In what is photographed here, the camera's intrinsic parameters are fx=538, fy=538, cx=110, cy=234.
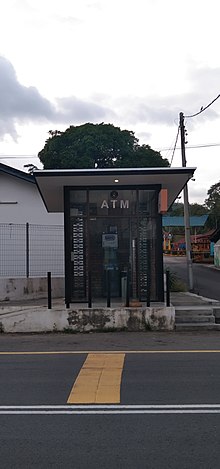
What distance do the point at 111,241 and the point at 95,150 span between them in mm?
33005

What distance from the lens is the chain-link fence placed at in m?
18.9

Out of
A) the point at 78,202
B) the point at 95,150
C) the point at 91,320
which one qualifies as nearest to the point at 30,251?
the point at 78,202

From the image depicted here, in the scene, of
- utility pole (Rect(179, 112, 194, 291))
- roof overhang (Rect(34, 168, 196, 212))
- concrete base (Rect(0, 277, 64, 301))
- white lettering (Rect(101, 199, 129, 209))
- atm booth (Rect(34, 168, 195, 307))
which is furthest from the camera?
utility pole (Rect(179, 112, 194, 291))

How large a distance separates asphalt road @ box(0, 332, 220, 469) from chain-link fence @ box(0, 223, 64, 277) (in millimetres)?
8953

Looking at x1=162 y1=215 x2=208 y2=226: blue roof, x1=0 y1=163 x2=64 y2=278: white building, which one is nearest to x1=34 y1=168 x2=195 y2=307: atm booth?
x1=0 y1=163 x2=64 y2=278: white building

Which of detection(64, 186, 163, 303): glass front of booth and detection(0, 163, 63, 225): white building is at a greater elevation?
detection(0, 163, 63, 225): white building

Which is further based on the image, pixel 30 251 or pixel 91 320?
pixel 30 251

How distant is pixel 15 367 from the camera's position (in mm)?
8773

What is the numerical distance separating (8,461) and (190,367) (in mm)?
4404

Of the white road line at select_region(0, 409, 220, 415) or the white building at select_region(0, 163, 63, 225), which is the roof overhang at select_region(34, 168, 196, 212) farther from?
the white road line at select_region(0, 409, 220, 415)

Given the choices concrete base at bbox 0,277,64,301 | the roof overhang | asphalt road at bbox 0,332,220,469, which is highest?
the roof overhang

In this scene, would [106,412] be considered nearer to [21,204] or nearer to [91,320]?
[91,320]

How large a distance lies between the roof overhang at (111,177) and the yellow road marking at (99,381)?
4.95 m

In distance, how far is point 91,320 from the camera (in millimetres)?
12789
